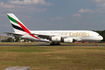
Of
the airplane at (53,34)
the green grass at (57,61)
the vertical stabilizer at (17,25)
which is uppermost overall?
the vertical stabilizer at (17,25)

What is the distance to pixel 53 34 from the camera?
44.7 meters

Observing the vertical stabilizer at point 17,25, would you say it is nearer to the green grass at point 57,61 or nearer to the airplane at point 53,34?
the airplane at point 53,34

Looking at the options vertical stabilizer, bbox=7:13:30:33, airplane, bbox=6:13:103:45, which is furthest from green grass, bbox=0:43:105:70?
vertical stabilizer, bbox=7:13:30:33

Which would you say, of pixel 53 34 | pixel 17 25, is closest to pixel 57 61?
pixel 53 34

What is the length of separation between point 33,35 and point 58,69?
34.8 meters

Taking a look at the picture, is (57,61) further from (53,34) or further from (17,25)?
(17,25)

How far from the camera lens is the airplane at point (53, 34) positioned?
42219 millimetres

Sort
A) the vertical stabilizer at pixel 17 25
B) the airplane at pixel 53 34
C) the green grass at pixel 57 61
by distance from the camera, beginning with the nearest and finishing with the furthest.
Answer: the green grass at pixel 57 61 < the airplane at pixel 53 34 < the vertical stabilizer at pixel 17 25

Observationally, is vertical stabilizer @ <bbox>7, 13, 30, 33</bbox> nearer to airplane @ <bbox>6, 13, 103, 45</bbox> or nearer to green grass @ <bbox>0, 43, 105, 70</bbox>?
airplane @ <bbox>6, 13, 103, 45</bbox>

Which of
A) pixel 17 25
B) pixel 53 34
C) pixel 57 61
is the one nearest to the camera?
pixel 57 61

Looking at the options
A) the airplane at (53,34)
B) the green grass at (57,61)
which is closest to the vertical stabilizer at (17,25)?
the airplane at (53,34)

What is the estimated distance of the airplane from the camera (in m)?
42.2

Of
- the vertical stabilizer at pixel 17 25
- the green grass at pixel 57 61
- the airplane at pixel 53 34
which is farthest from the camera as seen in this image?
the vertical stabilizer at pixel 17 25

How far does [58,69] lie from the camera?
10.6 meters
